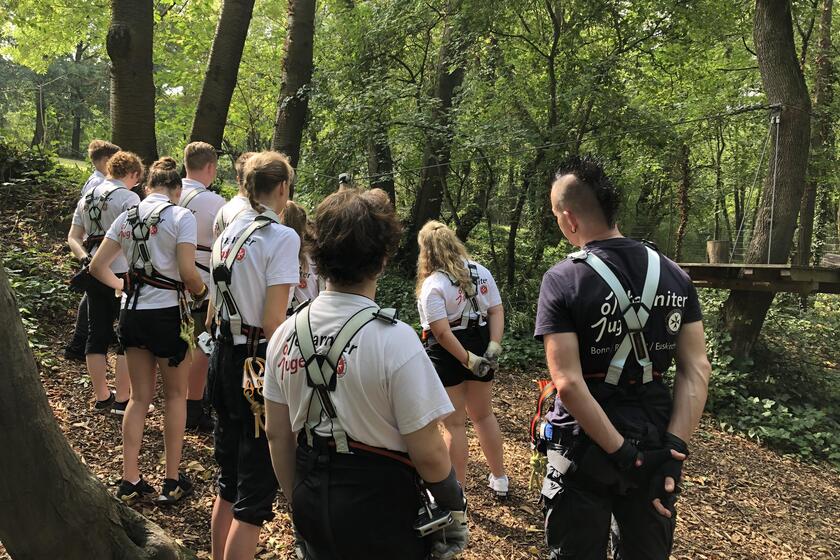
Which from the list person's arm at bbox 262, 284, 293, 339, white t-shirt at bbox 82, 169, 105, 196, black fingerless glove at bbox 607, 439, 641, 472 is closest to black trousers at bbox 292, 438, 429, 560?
black fingerless glove at bbox 607, 439, 641, 472

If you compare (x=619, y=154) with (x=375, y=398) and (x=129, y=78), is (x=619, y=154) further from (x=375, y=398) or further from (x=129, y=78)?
(x=375, y=398)

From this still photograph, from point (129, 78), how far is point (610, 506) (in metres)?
8.38

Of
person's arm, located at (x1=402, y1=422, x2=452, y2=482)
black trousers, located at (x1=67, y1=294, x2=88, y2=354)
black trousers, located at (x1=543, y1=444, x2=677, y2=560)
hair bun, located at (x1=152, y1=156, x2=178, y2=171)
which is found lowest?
black trousers, located at (x1=67, y1=294, x2=88, y2=354)

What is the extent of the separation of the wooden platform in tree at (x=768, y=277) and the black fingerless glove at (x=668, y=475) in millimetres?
6757

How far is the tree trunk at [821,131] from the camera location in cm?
1099

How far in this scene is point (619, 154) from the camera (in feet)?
32.8

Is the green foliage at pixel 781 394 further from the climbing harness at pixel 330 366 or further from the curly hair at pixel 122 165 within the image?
the curly hair at pixel 122 165

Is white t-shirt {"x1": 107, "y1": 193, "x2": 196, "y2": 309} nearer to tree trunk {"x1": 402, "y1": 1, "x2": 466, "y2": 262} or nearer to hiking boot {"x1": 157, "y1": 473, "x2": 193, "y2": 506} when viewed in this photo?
hiking boot {"x1": 157, "y1": 473, "x2": 193, "y2": 506}

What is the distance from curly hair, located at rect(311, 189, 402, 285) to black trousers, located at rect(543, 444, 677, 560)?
1192 millimetres

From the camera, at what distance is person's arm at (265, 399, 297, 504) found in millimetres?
1995

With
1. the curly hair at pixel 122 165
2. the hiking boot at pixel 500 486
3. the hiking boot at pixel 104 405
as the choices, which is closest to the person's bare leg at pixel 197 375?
the hiking boot at pixel 104 405

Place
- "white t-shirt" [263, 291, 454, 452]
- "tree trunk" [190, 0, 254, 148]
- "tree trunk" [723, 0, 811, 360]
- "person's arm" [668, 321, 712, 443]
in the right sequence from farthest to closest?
"tree trunk" [723, 0, 811, 360] < "tree trunk" [190, 0, 254, 148] < "person's arm" [668, 321, 712, 443] < "white t-shirt" [263, 291, 454, 452]

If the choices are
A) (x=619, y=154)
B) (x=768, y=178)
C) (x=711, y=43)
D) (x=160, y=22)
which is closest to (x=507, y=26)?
(x=619, y=154)

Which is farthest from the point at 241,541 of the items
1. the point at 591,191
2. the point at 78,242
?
the point at 78,242
